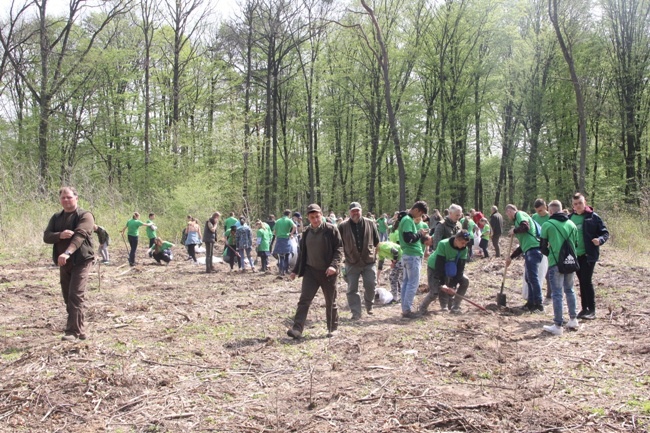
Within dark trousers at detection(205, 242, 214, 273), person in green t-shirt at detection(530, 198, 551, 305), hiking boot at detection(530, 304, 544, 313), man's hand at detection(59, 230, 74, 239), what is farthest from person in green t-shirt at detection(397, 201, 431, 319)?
dark trousers at detection(205, 242, 214, 273)

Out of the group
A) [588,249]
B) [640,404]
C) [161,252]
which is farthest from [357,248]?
[161,252]

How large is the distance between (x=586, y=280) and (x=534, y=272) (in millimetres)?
849

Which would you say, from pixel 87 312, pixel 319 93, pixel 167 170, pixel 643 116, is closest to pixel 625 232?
pixel 643 116

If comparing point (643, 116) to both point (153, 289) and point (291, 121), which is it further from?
point (153, 289)

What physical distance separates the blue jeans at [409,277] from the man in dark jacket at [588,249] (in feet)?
7.72

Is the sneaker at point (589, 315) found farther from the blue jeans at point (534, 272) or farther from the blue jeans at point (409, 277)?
the blue jeans at point (409, 277)

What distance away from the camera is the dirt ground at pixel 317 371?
4207 millimetres

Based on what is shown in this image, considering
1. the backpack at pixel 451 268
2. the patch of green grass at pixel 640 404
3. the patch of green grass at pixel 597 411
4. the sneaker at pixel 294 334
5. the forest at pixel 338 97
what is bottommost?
the patch of green grass at pixel 597 411

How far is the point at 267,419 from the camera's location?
167 inches

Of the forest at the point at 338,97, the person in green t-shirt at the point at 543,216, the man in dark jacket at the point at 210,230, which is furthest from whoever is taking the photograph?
the forest at the point at 338,97

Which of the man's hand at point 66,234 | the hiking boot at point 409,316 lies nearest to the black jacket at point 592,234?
the hiking boot at point 409,316

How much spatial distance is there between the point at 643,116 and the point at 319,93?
2083 centimetres

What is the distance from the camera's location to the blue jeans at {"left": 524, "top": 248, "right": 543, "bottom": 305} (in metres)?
8.22

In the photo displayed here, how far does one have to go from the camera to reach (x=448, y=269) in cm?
802
